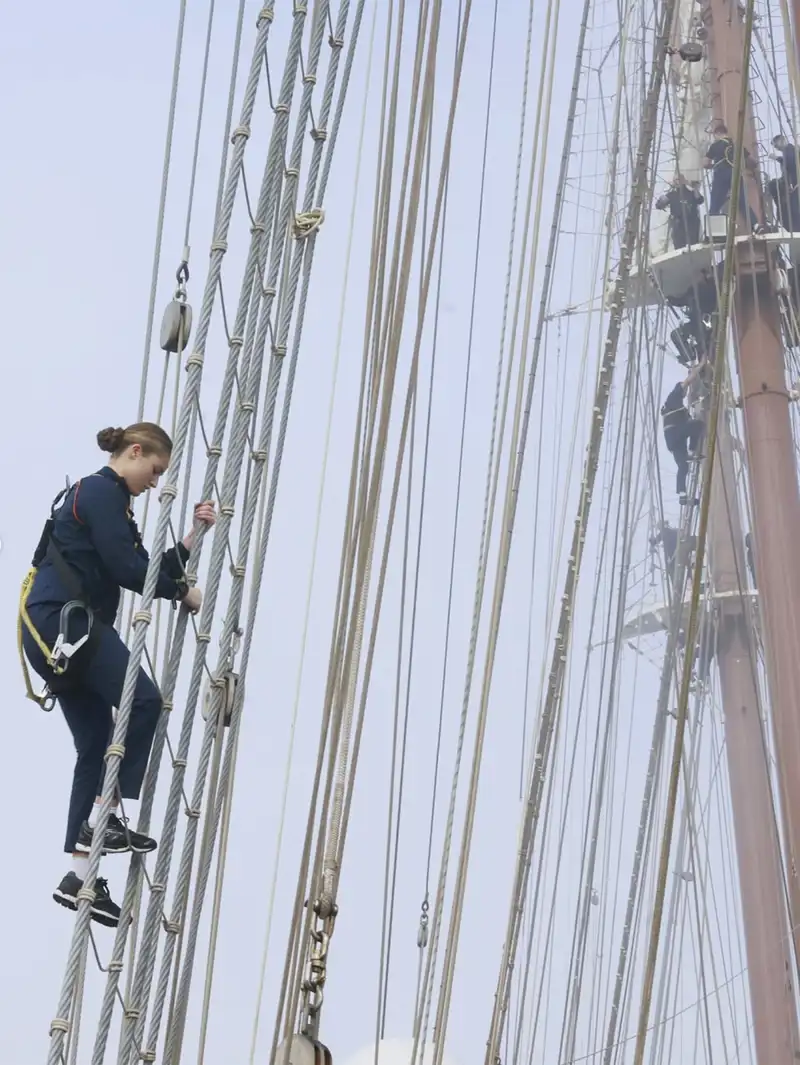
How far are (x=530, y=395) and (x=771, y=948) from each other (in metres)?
3.07

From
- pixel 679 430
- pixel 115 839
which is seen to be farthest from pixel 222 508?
pixel 679 430

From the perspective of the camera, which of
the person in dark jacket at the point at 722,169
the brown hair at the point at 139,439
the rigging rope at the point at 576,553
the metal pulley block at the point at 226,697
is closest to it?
the brown hair at the point at 139,439

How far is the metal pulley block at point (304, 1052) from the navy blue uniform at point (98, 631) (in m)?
0.83

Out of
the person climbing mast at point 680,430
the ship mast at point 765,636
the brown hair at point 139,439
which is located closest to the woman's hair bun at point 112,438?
the brown hair at point 139,439

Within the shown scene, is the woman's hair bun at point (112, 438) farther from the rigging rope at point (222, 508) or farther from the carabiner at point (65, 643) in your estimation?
the carabiner at point (65, 643)

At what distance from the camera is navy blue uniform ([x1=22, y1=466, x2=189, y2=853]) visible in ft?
11.5

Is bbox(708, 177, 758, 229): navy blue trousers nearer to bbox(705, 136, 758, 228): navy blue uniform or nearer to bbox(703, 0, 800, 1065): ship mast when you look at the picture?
bbox(705, 136, 758, 228): navy blue uniform

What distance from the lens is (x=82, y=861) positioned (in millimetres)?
3457

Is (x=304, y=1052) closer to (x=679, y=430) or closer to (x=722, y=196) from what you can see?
(x=679, y=430)

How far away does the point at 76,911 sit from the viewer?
3.46m

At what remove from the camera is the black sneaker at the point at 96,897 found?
11.3 ft

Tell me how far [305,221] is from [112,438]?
135 cm

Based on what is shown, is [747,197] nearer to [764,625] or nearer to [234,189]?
[764,625]

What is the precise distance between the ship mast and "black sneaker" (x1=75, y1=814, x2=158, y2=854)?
4.02 metres
